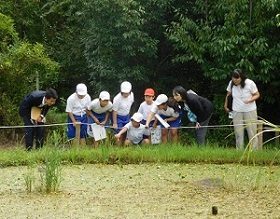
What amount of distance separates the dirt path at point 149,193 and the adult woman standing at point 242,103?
1.09 metres

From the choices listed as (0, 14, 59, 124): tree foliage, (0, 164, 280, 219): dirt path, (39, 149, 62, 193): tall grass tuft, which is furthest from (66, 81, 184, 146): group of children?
(39, 149, 62, 193): tall grass tuft

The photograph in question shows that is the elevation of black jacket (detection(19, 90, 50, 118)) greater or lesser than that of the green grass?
greater

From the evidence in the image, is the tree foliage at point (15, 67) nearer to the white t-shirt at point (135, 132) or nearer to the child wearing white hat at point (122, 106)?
the child wearing white hat at point (122, 106)

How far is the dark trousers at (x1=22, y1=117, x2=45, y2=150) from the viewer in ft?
33.6

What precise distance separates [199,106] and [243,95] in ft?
2.24

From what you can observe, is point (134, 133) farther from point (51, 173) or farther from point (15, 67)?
point (15, 67)

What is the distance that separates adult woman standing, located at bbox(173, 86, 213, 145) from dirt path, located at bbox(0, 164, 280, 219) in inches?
47.7

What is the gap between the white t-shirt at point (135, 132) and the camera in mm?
10227

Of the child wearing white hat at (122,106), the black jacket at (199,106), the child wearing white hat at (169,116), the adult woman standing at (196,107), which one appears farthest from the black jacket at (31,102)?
the black jacket at (199,106)

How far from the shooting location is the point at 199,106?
32.7ft

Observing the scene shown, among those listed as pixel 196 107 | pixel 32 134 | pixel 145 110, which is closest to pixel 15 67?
pixel 32 134

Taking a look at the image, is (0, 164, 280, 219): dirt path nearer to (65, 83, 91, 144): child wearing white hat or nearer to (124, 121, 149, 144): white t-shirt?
(124, 121, 149, 144): white t-shirt

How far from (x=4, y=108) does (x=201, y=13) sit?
4.33 metres

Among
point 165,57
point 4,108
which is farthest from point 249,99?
point 4,108
